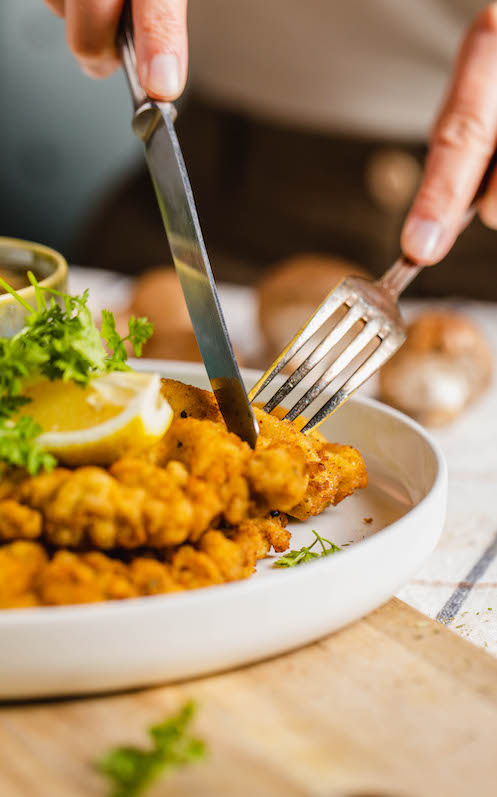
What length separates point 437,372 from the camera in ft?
7.27

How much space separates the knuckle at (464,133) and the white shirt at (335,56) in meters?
1.93

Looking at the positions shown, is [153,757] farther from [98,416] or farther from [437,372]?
[437,372]

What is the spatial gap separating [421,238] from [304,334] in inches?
17.4

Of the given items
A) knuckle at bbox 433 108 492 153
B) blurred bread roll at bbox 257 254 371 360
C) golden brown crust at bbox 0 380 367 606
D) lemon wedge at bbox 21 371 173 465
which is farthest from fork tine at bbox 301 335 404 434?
blurred bread roll at bbox 257 254 371 360

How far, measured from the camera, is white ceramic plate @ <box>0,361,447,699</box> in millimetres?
854

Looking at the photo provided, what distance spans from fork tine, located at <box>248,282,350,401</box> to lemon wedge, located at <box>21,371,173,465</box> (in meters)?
0.33

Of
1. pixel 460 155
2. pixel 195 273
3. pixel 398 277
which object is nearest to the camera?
pixel 195 273

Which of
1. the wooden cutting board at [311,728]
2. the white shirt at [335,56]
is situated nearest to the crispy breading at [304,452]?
the wooden cutting board at [311,728]

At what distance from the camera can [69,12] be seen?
1.63 meters

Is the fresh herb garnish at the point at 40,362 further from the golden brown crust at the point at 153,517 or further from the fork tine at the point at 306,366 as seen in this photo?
the fork tine at the point at 306,366

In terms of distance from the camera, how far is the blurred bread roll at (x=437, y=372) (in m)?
2.19

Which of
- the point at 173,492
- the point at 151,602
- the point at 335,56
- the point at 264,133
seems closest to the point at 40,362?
the point at 173,492

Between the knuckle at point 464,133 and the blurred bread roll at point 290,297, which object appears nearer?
the knuckle at point 464,133

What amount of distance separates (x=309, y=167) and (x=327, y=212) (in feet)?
1.04
